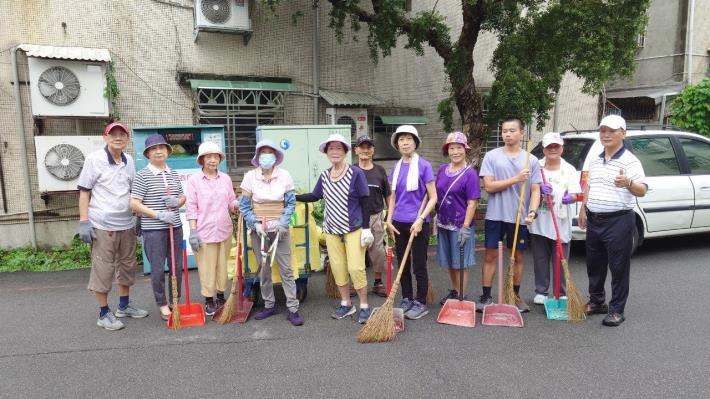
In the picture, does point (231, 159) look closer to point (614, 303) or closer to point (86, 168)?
point (86, 168)

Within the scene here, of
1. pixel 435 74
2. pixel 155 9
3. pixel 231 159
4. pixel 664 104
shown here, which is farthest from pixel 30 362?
pixel 664 104

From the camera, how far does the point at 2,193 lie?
7223 mm

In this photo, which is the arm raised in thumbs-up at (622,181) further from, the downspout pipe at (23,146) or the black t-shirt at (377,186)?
the downspout pipe at (23,146)

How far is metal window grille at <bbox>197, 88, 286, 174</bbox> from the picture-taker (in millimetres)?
8477

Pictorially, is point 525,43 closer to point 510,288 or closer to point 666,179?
point 666,179

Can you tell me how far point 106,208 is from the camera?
4.23 m

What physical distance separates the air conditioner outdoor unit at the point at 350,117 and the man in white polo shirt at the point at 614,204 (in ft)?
18.3

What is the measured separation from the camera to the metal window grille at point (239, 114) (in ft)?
27.8

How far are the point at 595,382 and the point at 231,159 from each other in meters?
7.06

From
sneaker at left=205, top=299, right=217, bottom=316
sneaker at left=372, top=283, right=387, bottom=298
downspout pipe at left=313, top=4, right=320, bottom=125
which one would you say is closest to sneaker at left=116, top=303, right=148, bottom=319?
sneaker at left=205, top=299, right=217, bottom=316

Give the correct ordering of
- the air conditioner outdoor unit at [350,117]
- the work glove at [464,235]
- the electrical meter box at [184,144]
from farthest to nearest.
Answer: the air conditioner outdoor unit at [350,117], the electrical meter box at [184,144], the work glove at [464,235]

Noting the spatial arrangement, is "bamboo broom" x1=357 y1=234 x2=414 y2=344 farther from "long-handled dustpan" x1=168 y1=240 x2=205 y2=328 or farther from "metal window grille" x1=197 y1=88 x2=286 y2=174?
"metal window grille" x1=197 y1=88 x2=286 y2=174

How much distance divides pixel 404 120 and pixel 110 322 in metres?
7.23

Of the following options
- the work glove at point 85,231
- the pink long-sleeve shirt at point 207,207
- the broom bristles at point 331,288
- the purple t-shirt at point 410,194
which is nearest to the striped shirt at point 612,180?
the purple t-shirt at point 410,194
